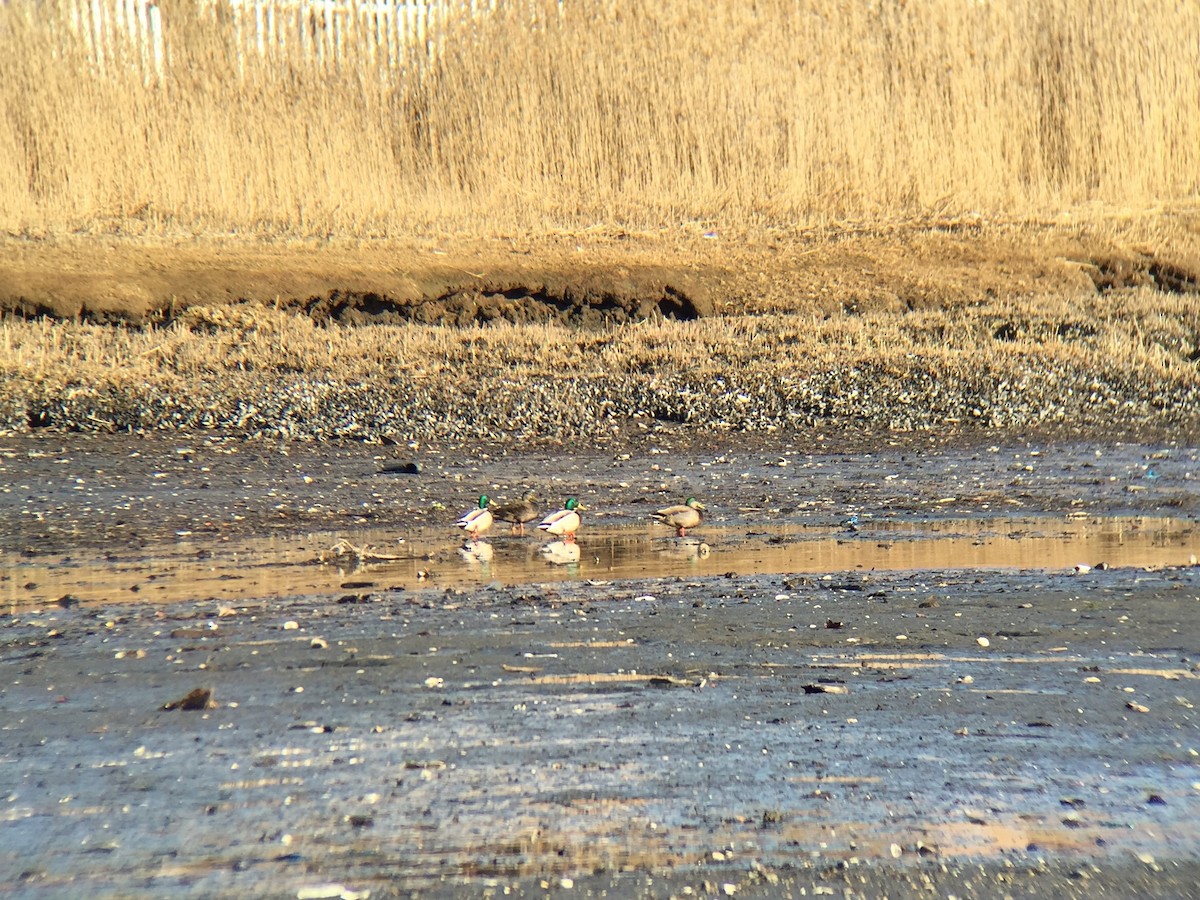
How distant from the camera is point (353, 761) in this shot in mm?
4867

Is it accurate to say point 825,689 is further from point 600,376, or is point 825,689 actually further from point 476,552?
point 600,376

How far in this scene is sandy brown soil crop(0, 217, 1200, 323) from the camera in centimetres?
1703

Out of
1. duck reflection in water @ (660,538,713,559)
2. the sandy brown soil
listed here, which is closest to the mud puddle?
duck reflection in water @ (660,538,713,559)

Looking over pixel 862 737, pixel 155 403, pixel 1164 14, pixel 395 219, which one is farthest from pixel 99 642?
pixel 1164 14

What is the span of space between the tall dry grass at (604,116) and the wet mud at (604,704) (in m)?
9.59

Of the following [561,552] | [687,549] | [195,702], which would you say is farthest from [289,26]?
[195,702]

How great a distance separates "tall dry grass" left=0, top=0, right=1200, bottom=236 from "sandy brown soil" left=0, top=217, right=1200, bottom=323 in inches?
31.7

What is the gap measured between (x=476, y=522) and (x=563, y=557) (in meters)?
0.66

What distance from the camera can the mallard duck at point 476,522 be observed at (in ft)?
30.8

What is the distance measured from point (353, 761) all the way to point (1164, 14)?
68.9 ft

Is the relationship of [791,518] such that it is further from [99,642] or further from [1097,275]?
[1097,275]

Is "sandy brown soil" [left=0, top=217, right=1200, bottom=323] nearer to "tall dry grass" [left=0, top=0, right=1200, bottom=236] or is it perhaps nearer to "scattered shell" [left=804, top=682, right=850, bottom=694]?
"tall dry grass" [left=0, top=0, right=1200, bottom=236]

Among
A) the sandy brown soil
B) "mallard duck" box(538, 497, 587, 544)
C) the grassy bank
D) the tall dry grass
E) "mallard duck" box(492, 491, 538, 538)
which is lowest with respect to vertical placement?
"mallard duck" box(492, 491, 538, 538)

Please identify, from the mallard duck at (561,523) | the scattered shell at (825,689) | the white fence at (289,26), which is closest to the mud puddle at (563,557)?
the mallard duck at (561,523)
